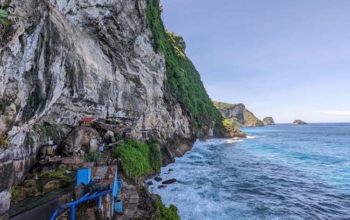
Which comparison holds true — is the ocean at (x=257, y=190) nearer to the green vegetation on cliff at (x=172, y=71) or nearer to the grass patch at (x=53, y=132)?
the grass patch at (x=53, y=132)

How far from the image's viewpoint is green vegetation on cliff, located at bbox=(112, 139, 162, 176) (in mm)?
19391

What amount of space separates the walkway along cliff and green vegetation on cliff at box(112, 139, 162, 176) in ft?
9.68

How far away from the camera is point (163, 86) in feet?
120

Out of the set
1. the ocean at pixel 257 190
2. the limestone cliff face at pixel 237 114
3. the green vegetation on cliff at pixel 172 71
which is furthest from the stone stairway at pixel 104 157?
the limestone cliff face at pixel 237 114

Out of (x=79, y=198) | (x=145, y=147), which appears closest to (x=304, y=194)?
(x=145, y=147)

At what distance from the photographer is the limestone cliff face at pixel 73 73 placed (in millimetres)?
7504

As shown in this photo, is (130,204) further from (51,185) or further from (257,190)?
(257,190)

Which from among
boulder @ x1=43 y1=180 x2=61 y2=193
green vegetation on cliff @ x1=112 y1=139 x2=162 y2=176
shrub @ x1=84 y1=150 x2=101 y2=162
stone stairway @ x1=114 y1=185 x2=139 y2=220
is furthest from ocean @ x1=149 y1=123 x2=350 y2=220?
boulder @ x1=43 y1=180 x2=61 y2=193

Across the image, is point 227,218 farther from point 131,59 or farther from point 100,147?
point 131,59

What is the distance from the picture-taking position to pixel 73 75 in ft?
48.9

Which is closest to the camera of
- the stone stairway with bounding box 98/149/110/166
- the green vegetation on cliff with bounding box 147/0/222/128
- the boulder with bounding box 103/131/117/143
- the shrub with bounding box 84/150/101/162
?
the shrub with bounding box 84/150/101/162

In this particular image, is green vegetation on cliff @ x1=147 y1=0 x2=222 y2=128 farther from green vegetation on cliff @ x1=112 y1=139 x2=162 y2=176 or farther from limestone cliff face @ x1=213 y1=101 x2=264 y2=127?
limestone cliff face @ x1=213 y1=101 x2=264 y2=127

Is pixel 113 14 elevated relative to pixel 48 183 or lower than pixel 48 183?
elevated

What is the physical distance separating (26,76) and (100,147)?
11.5 m
